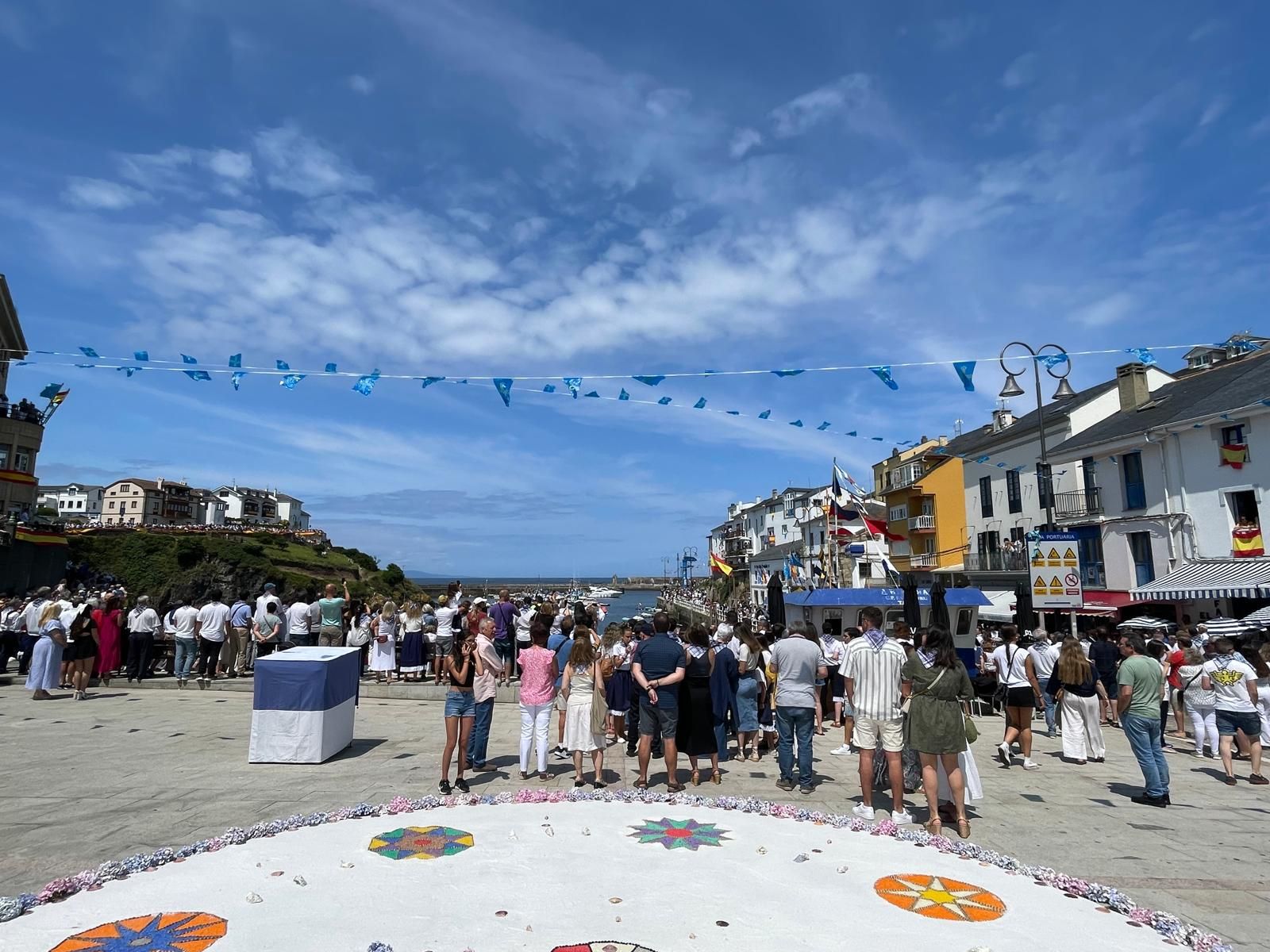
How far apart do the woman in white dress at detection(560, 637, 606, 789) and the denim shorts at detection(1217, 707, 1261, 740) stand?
24.5ft

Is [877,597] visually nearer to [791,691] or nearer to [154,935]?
[791,691]

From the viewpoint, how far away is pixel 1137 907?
457 cm

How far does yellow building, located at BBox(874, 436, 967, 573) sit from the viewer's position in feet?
128

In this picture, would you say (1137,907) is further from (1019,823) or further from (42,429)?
(42,429)

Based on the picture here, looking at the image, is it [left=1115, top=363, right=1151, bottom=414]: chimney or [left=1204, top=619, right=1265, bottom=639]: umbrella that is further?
[left=1115, top=363, right=1151, bottom=414]: chimney

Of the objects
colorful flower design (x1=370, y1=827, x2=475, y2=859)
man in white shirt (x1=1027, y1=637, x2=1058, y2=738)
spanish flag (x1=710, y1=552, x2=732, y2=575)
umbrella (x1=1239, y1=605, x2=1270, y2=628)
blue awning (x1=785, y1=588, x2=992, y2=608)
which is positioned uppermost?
spanish flag (x1=710, y1=552, x2=732, y2=575)

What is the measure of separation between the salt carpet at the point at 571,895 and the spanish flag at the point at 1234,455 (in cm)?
2346

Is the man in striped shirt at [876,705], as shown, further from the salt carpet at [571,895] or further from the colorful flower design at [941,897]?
the colorful flower design at [941,897]

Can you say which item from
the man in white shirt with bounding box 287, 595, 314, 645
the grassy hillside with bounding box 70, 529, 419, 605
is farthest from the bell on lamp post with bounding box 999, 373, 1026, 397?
the grassy hillside with bounding box 70, 529, 419, 605

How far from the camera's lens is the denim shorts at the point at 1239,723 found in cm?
855

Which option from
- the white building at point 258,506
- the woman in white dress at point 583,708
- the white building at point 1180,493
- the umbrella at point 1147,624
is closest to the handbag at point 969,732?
the woman in white dress at point 583,708

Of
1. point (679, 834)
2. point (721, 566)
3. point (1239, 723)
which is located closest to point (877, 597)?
point (721, 566)

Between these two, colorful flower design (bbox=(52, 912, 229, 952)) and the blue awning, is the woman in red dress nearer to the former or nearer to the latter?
colorful flower design (bbox=(52, 912, 229, 952))

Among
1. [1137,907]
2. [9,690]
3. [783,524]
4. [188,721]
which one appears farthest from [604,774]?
[783,524]
